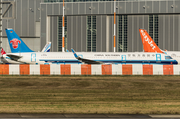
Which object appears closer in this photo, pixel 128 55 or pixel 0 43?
pixel 128 55

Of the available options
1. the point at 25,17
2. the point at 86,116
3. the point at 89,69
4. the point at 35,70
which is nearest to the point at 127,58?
the point at 89,69

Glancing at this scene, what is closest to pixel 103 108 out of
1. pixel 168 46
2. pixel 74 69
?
pixel 74 69

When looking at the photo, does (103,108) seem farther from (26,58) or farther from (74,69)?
(26,58)

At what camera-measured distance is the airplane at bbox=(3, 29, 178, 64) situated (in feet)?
172

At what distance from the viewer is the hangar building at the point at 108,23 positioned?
247 ft

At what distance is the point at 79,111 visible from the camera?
658 inches

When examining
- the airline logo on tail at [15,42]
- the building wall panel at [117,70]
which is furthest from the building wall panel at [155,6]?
the building wall panel at [117,70]

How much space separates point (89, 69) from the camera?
43.5m

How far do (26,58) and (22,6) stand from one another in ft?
126

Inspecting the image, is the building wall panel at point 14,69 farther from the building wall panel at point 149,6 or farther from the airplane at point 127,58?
the building wall panel at point 149,6

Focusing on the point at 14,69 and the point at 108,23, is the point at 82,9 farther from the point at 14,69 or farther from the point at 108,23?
the point at 14,69

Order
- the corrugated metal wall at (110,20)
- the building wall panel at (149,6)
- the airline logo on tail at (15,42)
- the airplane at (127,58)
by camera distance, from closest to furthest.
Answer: the airplane at (127,58) < the airline logo on tail at (15,42) < the building wall panel at (149,6) < the corrugated metal wall at (110,20)

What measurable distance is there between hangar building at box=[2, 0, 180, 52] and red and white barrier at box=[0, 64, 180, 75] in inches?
1306

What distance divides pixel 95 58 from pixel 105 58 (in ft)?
5.24
